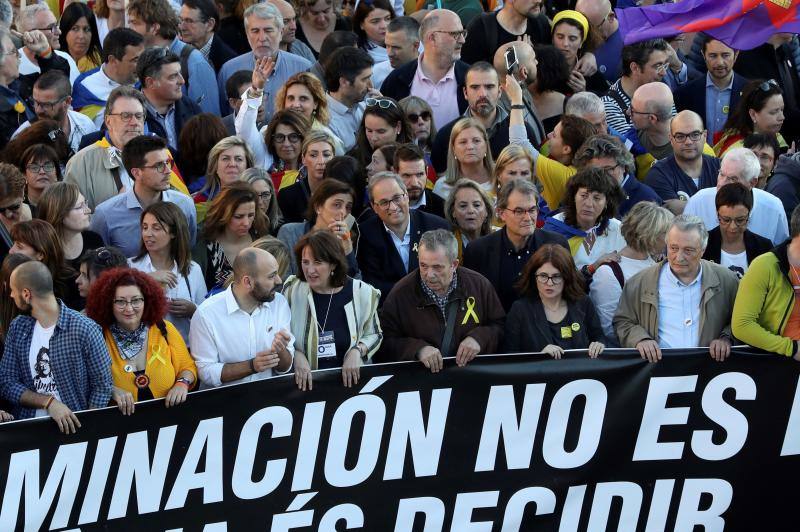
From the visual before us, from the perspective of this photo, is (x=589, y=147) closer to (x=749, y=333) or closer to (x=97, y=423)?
(x=749, y=333)

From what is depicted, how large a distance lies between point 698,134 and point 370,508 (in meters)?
4.15

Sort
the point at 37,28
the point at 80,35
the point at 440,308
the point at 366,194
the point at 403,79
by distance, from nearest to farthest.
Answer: the point at 440,308 < the point at 366,194 < the point at 403,79 < the point at 37,28 < the point at 80,35

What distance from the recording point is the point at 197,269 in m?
10.4

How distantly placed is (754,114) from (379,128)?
119 inches

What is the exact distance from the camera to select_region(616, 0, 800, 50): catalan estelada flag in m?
12.6

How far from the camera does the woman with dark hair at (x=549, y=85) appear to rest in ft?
42.6

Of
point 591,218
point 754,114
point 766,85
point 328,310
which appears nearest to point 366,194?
point 591,218

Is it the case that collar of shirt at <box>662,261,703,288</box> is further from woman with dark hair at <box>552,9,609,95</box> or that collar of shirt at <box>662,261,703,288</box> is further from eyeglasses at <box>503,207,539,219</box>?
Answer: woman with dark hair at <box>552,9,609,95</box>

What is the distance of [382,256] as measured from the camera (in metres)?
10.7

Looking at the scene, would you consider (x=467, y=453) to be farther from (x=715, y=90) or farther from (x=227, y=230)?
(x=715, y=90)

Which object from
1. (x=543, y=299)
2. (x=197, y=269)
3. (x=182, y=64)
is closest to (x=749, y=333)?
(x=543, y=299)

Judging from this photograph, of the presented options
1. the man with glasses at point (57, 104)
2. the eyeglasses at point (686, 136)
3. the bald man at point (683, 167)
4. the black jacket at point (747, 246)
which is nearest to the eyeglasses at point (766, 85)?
the bald man at point (683, 167)

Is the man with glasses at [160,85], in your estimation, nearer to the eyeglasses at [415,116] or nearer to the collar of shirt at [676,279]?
the eyeglasses at [415,116]

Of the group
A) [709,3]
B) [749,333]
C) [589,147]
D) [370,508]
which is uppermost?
[709,3]
